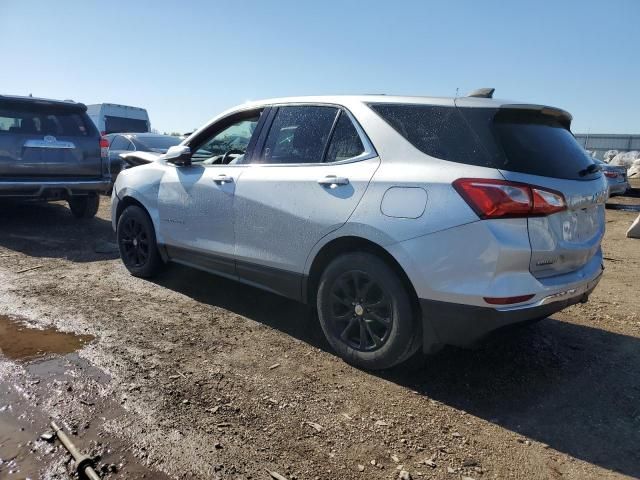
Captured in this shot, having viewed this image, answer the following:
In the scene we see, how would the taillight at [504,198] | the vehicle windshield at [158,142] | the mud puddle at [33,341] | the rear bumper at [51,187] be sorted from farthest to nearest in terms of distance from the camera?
the vehicle windshield at [158,142] < the rear bumper at [51,187] < the mud puddle at [33,341] < the taillight at [504,198]

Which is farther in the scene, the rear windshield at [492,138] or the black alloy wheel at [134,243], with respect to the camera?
the black alloy wheel at [134,243]

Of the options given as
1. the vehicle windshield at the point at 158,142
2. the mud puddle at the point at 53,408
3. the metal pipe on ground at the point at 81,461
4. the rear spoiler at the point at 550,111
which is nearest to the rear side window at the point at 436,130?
the rear spoiler at the point at 550,111

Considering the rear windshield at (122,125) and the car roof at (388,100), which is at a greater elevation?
the car roof at (388,100)

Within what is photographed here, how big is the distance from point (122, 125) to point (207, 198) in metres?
15.2

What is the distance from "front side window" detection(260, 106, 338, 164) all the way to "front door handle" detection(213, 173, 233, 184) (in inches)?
12.9

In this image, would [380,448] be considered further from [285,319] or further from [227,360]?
[285,319]

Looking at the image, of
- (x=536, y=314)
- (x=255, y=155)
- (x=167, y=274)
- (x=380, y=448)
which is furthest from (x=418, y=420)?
(x=167, y=274)

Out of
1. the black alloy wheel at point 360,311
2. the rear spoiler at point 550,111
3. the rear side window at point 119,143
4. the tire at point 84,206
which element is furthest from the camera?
the rear side window at point 119,143

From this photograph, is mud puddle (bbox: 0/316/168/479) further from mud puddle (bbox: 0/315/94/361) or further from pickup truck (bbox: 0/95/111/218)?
pickup truck (bbox: 0/95/111/218)

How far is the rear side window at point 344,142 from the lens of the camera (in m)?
3.47

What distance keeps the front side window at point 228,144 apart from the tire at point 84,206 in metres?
4.62

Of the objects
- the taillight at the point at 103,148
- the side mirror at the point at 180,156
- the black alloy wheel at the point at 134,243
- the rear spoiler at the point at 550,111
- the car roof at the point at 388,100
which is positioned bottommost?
the black alloy wheel at the point at 134,243

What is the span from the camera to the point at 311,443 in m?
2.61

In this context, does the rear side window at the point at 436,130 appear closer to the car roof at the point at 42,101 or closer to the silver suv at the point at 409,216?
the silver suv at the point at 409,216
